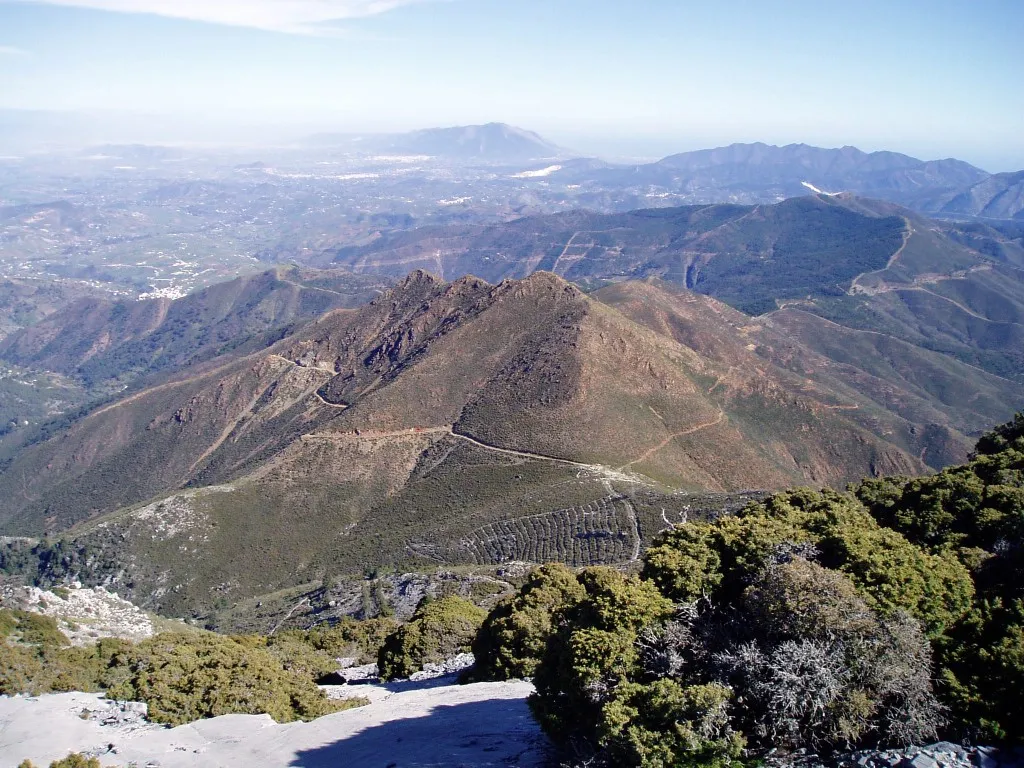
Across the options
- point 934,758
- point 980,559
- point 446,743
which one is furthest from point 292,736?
point 980,559

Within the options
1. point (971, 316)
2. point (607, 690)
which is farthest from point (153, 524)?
point (971, 316)

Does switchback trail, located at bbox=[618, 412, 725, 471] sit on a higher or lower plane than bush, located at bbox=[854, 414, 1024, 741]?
lower

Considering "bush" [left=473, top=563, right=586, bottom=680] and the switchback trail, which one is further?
the switchback trail

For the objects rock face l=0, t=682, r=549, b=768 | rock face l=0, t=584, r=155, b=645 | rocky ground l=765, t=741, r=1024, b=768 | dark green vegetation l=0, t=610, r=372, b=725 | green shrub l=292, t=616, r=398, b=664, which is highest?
rocky ground l=765, t=741, r=1024, b=768

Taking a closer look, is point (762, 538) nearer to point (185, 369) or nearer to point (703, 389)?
point (703, 389)

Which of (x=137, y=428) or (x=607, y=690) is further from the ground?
(x=607, y=690)

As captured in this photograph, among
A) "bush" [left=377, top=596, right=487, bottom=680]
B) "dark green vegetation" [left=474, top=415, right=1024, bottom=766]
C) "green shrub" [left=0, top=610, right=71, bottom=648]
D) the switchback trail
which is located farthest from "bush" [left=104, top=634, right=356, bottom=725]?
the switchback trail

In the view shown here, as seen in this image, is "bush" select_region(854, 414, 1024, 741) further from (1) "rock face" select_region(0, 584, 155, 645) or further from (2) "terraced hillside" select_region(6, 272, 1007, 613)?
(1) "rock face" select_region(0, 584, 155, 645)
